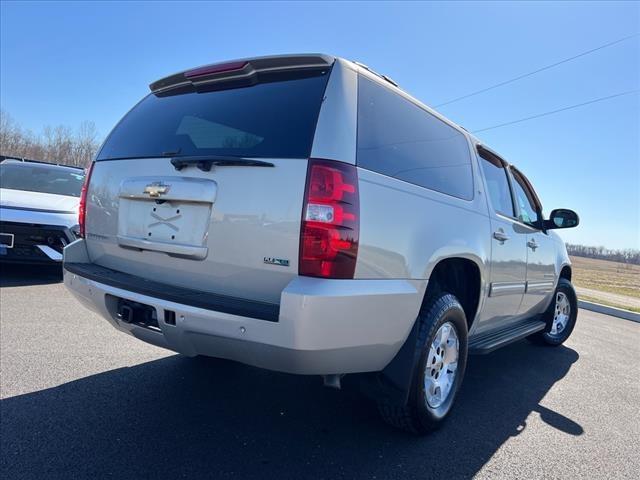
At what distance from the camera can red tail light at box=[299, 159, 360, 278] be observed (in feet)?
6.01

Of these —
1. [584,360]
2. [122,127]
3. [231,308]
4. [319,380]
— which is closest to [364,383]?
[231,308]

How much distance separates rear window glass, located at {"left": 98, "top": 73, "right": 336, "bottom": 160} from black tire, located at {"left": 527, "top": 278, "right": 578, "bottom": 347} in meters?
4.04

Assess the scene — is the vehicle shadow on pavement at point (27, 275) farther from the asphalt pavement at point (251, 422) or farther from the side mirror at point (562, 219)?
the side mirror at point (562, 219)

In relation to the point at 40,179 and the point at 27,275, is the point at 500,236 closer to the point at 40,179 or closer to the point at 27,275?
the point at 27,275

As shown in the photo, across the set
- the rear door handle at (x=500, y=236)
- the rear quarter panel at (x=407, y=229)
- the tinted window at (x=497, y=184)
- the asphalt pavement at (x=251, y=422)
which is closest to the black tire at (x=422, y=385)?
the asphalt pavement at (x=251, y=422)

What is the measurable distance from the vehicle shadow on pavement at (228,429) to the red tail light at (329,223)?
3.43ft

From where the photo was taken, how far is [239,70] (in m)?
2.35

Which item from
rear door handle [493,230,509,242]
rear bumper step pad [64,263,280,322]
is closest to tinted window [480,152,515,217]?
rear door handle [493,230,509,242]

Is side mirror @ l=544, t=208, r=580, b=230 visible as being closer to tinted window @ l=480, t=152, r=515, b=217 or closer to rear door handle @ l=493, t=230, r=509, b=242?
tinted window @ l=480, t=152, r=515, b=217

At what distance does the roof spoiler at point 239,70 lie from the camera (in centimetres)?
217

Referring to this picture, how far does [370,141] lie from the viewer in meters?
2.13

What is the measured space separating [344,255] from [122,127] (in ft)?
6.38

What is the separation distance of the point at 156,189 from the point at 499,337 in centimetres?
274

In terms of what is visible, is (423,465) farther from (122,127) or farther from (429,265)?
(122,127)
